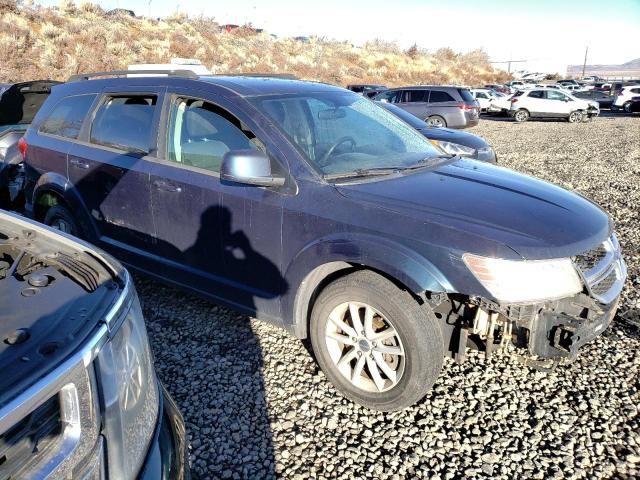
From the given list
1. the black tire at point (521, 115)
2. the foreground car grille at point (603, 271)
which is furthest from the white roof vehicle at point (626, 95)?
the foreground car grille at point (603, 271)

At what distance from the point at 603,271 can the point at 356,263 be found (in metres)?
1.41

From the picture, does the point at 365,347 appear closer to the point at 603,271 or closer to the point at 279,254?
the point at 279,254

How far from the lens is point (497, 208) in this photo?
2676mm

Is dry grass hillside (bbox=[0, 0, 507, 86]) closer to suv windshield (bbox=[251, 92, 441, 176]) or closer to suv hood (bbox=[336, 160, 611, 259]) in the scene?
suv windshield (bbox=[251, 92, 441, 176])

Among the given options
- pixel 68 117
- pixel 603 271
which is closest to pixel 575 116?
pixel 603 271

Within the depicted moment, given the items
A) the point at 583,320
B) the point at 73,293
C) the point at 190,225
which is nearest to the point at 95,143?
the point at 190,225

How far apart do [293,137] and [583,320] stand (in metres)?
1.94

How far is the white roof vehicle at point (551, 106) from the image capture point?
74.8ft

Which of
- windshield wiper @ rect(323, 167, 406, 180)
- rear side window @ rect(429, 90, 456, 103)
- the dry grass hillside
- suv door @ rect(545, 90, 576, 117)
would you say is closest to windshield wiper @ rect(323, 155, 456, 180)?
windshield wiper @ rect(323, 167, 406, 180)

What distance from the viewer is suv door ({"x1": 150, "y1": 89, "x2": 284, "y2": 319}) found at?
120 inches

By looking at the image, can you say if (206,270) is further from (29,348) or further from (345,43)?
(345,43)

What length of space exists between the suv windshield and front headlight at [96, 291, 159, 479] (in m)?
1.69

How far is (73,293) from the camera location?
1.51 metres

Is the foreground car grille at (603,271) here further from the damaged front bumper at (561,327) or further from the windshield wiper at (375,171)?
the windshield wiper at (375,171)
